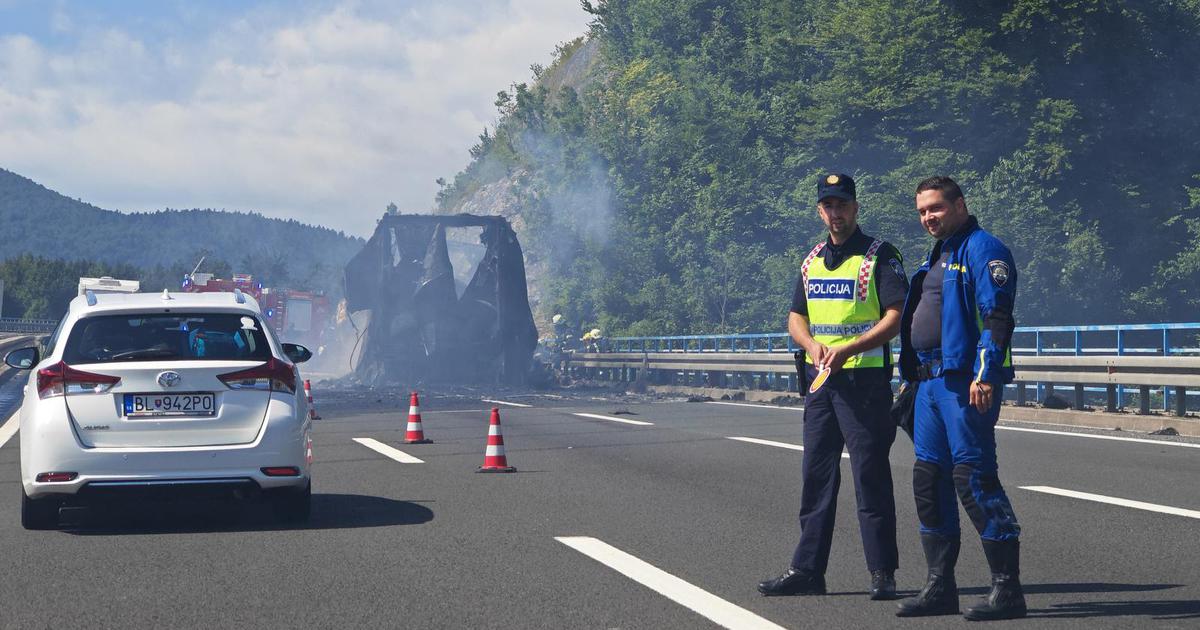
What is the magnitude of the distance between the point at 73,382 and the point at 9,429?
36.3 feet

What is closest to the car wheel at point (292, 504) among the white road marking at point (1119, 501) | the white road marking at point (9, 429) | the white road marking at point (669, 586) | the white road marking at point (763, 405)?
the white road marking at point (669, 586)

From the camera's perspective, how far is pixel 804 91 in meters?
58.9

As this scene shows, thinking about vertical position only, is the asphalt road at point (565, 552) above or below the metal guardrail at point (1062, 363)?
below

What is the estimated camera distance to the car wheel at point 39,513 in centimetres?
837

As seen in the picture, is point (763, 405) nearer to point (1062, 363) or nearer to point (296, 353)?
point (1062, 363)

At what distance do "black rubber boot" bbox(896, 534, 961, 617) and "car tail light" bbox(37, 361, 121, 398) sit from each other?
4964 millimetres

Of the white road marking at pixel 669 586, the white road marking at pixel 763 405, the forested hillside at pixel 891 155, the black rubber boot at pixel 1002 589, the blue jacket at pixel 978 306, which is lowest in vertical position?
the white road marking at pixel 669 586

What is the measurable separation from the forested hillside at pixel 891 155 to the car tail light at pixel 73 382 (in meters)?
38.1

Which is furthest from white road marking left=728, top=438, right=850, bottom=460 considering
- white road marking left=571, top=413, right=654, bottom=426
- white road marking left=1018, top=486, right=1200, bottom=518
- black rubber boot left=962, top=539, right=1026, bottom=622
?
black rubber boot left=962, top=539, right=1026, bottom=622

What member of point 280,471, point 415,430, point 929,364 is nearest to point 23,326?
point 415,430

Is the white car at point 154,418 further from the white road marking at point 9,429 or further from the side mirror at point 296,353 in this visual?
the white road marking at point 9,429

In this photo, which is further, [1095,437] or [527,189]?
[527,189]

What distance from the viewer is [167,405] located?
8203 mm

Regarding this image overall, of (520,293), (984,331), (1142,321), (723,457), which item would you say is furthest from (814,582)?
(1142,321)
